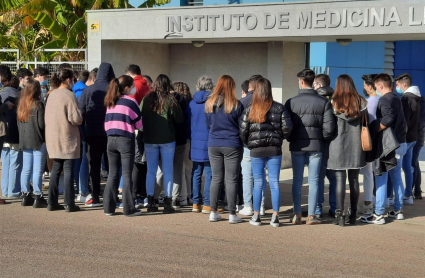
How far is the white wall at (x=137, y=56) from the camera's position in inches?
546

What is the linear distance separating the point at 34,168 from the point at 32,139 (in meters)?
0.44

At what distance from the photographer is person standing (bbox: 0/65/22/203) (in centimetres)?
985

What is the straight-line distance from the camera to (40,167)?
31.1 ft

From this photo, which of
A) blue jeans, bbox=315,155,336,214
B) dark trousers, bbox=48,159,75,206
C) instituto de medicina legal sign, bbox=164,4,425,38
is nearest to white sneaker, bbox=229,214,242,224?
blue jeans, bbox=315,155,336,214

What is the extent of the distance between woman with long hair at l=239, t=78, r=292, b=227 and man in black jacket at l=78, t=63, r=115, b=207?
7.66ft

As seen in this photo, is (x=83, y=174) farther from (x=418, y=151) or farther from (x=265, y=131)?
(x=418, y=151)

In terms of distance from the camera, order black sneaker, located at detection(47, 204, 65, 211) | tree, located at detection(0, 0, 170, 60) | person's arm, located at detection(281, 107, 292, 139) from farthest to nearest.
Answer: tree, located at detection(0, 0, 170, 60) < black sneaker, located at detection(47, 204, 65, 211) < person's arm, located at detection(281, 107, 292, 139)

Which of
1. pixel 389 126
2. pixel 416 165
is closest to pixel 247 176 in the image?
pixel 389 126

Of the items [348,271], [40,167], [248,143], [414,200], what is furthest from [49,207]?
[414,200]

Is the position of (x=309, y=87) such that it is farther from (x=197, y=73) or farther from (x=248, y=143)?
(x=197, y=73)

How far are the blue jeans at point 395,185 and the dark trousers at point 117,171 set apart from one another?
11.2ft

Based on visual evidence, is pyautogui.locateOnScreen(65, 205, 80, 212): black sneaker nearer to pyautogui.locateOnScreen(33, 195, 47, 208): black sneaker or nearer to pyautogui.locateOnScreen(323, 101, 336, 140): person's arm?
pyautogui.locateOnScreen(33, 195, 47, 208): black sneaker

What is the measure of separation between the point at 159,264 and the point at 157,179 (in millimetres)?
3423

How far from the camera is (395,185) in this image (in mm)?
8922
